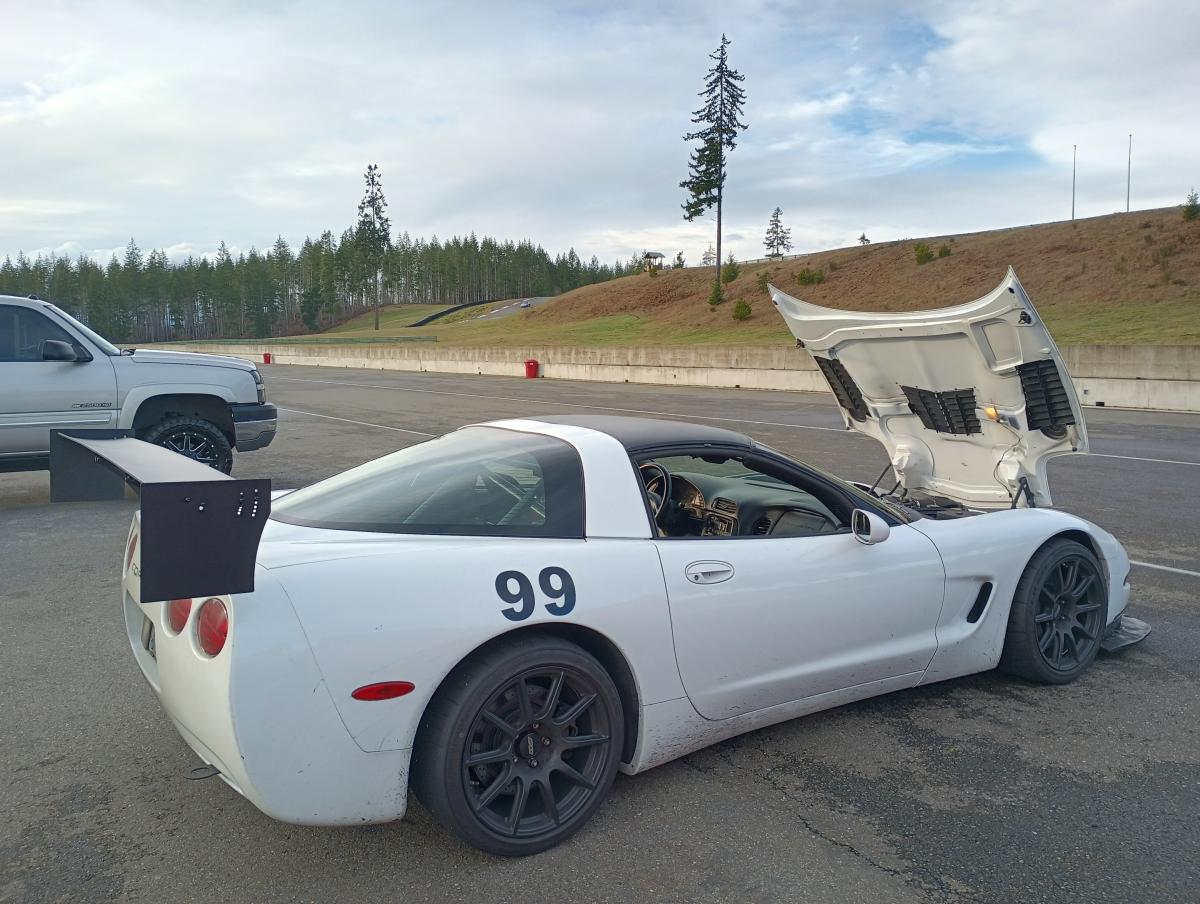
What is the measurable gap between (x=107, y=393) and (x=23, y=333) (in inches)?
34.7

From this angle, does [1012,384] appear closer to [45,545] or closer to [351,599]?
[351,599]

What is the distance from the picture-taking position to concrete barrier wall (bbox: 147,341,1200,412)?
63.2 feet

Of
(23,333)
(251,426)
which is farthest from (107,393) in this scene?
(251,426)

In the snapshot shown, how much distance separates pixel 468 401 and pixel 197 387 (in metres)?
13.1

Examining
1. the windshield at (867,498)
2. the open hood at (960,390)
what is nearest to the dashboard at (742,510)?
the windshield at (867,498)

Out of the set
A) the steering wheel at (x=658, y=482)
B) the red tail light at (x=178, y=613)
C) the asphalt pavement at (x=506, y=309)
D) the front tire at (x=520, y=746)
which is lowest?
the front tire at (x=520, y=746)

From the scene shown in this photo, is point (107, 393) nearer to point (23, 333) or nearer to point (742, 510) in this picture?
point (23, 333)

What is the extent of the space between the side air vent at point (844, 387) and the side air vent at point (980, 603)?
2.00 meters

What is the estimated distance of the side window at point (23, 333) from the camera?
28.1ft

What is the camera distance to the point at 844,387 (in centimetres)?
596

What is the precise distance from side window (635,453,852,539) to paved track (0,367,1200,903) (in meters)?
0.85

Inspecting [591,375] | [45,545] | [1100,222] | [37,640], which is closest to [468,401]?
[591,375]

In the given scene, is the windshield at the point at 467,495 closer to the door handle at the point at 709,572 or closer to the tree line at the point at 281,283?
the door handle at the point at 709,572

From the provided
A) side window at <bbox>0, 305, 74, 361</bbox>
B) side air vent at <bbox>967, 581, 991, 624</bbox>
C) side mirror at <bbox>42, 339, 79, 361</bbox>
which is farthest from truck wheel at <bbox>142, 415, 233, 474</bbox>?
side air vent at <bbox>967, 581, 991, 624</bbox>
